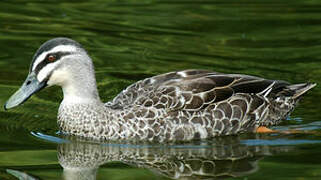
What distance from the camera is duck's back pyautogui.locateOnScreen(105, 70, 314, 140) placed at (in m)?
12.8

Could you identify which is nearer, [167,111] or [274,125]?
[167,111]

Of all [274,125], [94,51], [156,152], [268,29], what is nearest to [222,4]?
[268,29]

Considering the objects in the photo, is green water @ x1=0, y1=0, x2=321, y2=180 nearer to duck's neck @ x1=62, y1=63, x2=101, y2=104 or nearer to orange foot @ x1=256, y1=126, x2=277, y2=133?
orange foot @ x1=256, y1=126, x2=277, y2=133

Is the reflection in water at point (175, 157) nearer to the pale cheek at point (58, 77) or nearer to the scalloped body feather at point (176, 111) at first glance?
the scalloped body feather at point (176, 111)

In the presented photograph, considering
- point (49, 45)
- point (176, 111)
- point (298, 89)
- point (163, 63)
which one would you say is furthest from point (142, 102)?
point (163, 63)

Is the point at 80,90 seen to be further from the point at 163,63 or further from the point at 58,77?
the point at 163,63

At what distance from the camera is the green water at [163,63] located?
11523 millimetres

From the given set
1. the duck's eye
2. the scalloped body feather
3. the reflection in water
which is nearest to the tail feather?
the scalloped body feather

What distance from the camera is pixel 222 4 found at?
71.5ft

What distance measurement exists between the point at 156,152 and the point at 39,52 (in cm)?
218

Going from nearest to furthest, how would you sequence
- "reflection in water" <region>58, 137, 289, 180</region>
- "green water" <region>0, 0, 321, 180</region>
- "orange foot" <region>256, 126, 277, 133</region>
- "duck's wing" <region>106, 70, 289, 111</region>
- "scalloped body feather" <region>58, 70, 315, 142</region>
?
1. "reflection in water" <region>58, 137, 289, 180</region>
2. "green water" <region>0, 0, 321, 180</region>
3. "scalloped body feather" <region>58, 70, 315, 142</region>
4. "duck's wing" <region>106, 70, 289, 111</region>
5. "orange foot" <region>256, 126, 277, 133</region>

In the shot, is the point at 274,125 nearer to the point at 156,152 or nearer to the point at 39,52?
the point at 156,152

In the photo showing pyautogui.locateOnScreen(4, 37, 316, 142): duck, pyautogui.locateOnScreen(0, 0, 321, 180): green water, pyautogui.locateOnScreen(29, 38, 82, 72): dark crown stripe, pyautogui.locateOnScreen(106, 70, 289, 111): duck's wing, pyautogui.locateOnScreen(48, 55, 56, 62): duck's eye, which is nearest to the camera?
pyautogui.locateOnScreen(0, 0, 321, 180): green water

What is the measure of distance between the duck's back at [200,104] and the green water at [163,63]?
0.27 m
